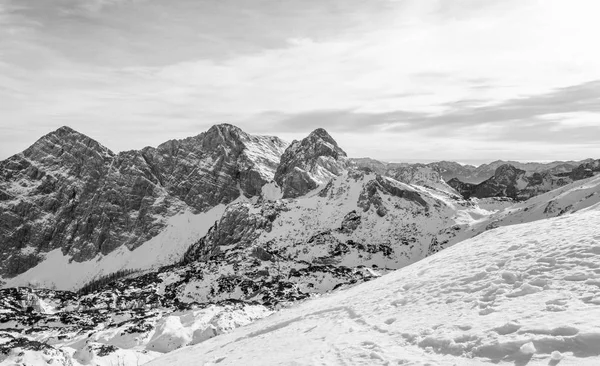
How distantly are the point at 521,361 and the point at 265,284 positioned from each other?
177249 mm

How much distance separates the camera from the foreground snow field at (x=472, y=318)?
43.3 ft

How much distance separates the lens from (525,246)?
83.0 ft

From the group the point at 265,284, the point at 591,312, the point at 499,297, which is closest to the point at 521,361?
the point at 591,312

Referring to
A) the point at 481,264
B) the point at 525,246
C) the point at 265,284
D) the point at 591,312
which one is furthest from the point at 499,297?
the point at 265,284

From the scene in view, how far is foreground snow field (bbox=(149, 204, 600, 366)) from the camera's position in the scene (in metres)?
13.2

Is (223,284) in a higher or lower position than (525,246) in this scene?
lower

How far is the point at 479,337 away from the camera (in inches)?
572

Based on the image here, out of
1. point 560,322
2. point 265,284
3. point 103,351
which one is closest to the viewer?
point 560,322

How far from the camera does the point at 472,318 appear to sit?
1692cm

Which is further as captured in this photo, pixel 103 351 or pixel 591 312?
pixel 103 351

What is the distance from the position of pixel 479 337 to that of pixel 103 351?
321ft

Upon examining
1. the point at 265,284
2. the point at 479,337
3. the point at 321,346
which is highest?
the point at 479,337

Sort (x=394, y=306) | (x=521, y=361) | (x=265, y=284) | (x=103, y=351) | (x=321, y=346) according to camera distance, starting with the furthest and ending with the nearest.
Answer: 1. (x=265, y=284)
2. (x=103, y=351)
3. (x=394, y=306)
4. (x=321, y=346)
5. (x=521, y=361)

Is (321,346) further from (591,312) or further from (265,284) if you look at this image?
(265,284)
